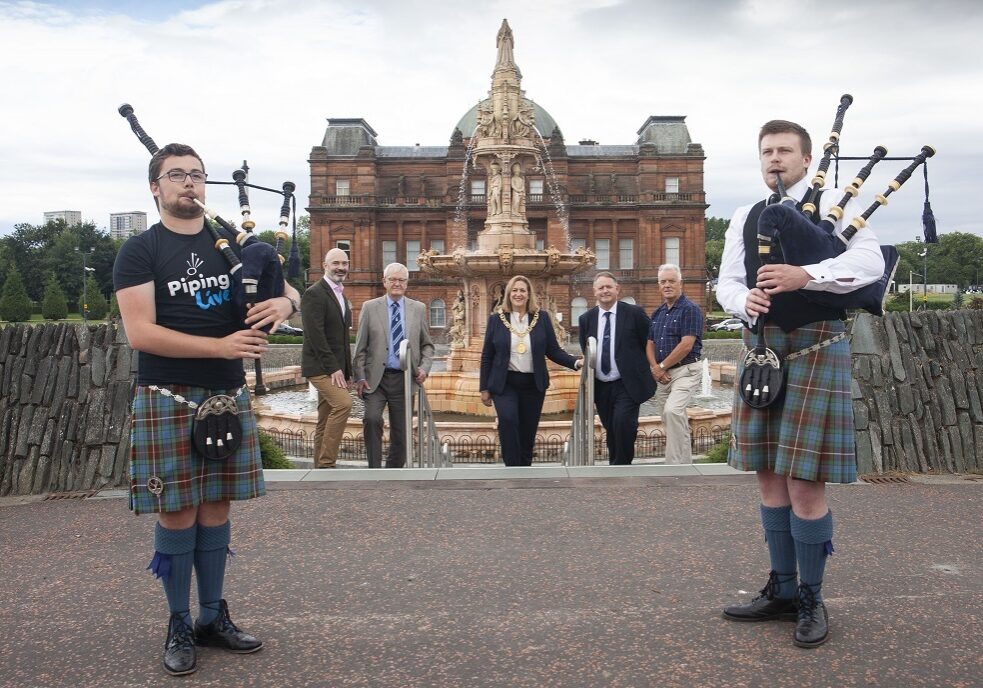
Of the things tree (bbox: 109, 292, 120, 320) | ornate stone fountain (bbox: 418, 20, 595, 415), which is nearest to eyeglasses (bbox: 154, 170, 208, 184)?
tree (bbox: 109, 292, 120, 320)

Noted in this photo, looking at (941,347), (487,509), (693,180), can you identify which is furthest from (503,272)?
(693,180)

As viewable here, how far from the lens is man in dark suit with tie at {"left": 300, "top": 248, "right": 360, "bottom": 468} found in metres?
8.26

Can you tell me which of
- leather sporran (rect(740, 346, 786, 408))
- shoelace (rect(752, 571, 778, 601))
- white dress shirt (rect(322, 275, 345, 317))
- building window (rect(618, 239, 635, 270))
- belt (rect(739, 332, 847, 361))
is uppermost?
building window (rect(618, 239, 635, 270))

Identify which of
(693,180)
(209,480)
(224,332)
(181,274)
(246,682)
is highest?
(693,180)

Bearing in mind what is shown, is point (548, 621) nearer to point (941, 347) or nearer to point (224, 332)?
point (224, 332)

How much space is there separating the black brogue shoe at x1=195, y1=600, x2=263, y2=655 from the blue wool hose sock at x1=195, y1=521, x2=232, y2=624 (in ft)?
0.09

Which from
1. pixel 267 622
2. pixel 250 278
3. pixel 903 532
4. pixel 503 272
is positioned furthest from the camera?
pixel 503 272

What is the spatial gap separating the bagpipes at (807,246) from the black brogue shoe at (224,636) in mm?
2398

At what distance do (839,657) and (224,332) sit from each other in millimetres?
2899

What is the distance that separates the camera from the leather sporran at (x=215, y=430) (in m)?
3.75

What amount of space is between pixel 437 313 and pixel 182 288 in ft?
179

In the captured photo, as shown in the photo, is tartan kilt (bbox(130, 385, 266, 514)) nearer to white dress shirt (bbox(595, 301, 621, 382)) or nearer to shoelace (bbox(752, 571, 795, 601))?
shoelace (bbox(752, 571, 795, 601))

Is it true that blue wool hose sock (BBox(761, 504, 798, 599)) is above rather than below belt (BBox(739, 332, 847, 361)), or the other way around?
below

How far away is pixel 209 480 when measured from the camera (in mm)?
3857
